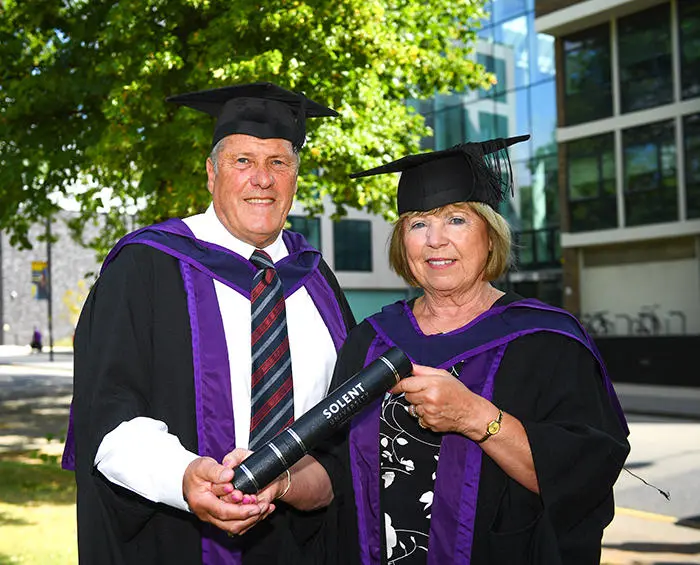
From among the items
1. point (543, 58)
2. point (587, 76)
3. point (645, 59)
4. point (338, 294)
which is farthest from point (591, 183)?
point (338, 294)

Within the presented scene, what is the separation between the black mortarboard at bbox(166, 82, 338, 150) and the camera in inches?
130

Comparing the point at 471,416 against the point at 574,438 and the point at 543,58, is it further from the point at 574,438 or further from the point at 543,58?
the point at 543,58

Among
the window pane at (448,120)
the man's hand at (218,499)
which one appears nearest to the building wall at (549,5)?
the window pane at (448,120)

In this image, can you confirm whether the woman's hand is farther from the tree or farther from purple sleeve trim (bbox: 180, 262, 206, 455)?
the tree

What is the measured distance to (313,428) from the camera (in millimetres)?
2201

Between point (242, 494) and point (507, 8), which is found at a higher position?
point (507, 8)

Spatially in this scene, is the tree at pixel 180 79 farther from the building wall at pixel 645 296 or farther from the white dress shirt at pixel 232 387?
the building wall at pixel 645 296

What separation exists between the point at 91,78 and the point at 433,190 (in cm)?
979

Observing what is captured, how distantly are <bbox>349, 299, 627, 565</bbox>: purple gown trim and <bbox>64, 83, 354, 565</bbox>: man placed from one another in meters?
0.35

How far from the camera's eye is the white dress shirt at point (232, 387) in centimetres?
251

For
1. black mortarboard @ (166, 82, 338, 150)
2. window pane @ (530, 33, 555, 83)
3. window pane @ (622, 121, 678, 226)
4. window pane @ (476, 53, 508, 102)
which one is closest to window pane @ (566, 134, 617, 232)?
window pane @ (622, 121, 678, 226)

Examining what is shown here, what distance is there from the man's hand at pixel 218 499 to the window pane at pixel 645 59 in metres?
24.3

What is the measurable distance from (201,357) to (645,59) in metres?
24.7

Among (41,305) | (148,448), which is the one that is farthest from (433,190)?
(41,305)
